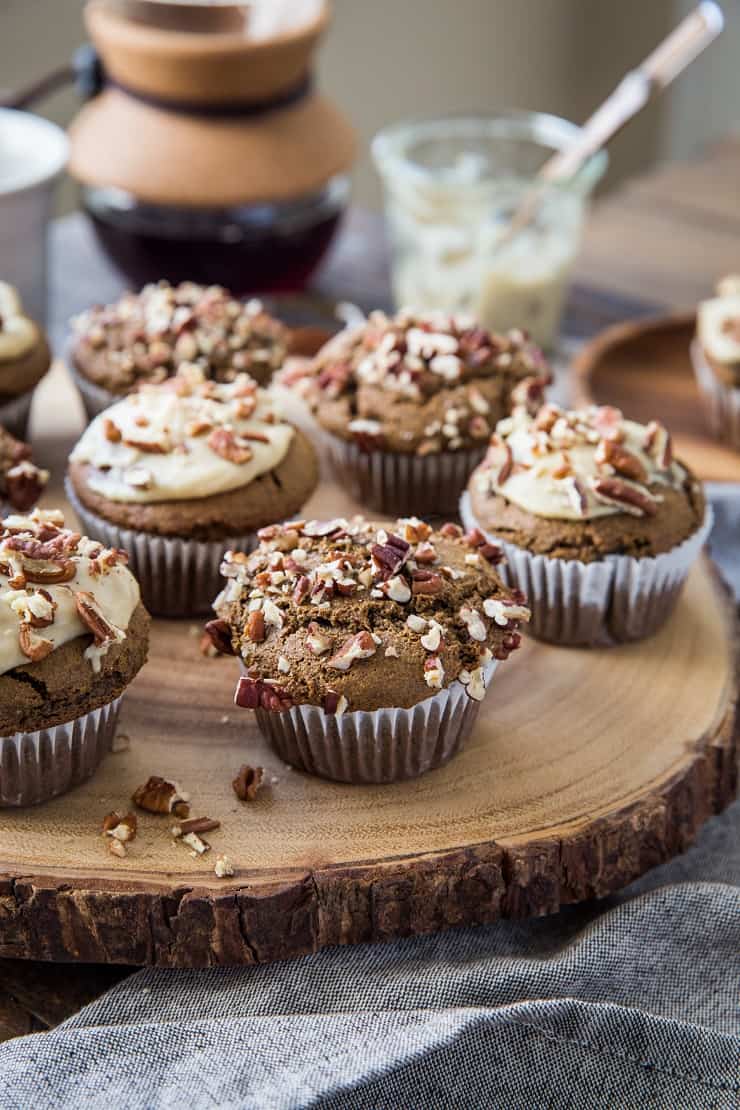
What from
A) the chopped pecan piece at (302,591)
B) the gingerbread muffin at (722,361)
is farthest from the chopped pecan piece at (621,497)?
the gingerbread muffin at (722,361)

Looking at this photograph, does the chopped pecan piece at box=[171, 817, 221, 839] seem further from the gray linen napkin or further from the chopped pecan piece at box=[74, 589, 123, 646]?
the chopped pecan piece at box=[74, 589, 123, 646]

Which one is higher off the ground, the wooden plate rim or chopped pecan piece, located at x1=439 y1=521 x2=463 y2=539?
chopped pecan piece, located at x1=439 y1=521 x2=463 y2=539

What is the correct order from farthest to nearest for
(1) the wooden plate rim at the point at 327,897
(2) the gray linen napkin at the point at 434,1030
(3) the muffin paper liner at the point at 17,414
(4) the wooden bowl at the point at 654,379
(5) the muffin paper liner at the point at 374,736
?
(4) the wooden bowl at the point at 654,379 → (3) the muffin paper liner at the point at 17,414 → (5) the muffin paper liner at the point at 374,736 → (1) the wooden plate rim at the point at 327,897 → (2) the gray linen napkin at the point at 434,1030

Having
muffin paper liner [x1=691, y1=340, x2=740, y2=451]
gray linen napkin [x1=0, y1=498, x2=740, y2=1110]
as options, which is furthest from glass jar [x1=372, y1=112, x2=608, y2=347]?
gray linen napkin [x1=0, y1=498, x2=740, y2=1110]

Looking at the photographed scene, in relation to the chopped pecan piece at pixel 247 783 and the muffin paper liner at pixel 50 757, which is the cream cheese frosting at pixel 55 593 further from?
the chopped pecan piece at pixel 247 783

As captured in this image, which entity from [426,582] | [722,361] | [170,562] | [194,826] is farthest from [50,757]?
[722,361]

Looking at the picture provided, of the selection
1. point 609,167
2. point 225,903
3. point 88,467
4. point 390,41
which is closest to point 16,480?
point 88,467
